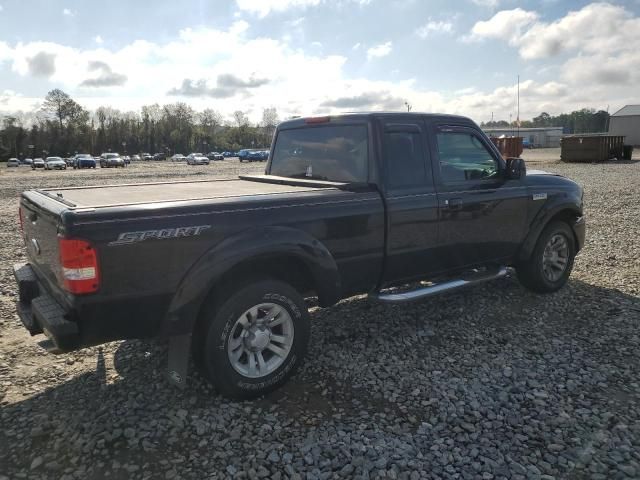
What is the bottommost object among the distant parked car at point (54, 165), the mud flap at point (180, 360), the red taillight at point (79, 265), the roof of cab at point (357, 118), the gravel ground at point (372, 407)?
the gravel ground at point (372, 407)

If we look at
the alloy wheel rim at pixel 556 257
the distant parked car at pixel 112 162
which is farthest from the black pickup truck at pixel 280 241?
the distant parked car at pixel 112 162

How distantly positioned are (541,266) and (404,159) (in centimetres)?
228

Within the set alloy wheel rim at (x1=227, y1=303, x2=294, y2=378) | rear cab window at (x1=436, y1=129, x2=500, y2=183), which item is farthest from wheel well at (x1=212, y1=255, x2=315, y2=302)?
rear cab window at (x1=436, y1=129, x2=500, y2=183)

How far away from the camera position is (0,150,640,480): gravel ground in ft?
9.12

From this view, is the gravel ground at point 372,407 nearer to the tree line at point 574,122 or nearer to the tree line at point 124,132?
the tree line at point 124,132

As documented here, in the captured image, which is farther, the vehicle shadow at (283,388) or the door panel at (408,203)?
the door panel at (408,203)

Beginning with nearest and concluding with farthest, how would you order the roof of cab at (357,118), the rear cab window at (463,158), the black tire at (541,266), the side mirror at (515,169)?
the roof of cab at (357,118), the rear cab window at (463,158), the side mirror at (515,169), the black tire at (541,266)

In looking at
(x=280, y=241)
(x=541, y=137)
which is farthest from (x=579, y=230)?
(x=541, y=137)

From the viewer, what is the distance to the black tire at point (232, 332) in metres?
3.21

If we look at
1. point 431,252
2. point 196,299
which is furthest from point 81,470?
point 431,252

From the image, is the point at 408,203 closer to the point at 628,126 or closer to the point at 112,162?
the point at 112,162

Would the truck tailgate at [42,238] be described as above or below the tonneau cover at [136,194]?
below

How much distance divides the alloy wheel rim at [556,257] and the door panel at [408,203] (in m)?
1.86

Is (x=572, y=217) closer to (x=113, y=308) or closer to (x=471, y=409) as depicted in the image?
(x=471, y=409)
